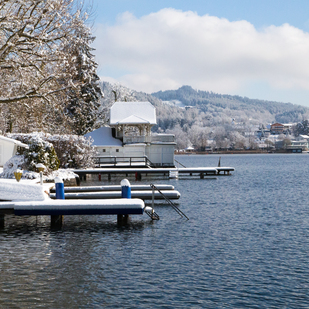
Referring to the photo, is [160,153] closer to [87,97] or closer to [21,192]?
[87,97]

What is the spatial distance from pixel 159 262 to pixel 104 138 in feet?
151

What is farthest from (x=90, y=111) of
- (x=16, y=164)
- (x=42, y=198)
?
(x=42, y=198)

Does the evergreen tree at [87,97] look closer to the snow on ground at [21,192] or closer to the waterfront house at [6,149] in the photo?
the waterfront house at [6,149]

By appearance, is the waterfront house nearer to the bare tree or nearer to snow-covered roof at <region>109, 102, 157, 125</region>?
the bare tree

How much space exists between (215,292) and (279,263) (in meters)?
3.59

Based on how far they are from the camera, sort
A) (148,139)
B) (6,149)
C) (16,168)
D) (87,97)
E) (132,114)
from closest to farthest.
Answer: (16,168)
(6,149)
(148,139)
(132,114)
(87,97)

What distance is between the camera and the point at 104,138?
194 ft

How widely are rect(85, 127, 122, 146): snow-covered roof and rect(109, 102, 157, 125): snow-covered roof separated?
5.23ft

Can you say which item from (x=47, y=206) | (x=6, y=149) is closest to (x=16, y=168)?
(x=6, y=149)

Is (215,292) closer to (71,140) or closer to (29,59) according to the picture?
(29,59)

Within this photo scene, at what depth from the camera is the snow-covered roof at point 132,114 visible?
2344 inches

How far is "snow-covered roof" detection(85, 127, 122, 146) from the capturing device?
57.9 m

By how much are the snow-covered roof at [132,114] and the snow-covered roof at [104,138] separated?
1596 millimetres

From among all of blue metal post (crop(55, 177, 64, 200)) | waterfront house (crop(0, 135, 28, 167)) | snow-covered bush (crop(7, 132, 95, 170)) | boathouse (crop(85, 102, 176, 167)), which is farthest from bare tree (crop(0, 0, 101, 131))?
boathouse (crop(85, 102, 176, 167))
